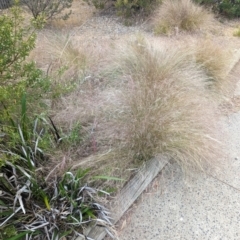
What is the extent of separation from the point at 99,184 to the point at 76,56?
1.83 meters

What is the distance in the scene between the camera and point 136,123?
2.37m

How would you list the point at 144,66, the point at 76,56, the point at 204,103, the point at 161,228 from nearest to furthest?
the point at 161,228 → the point at 204,103 → the point at 144,66 → the point at 76,56

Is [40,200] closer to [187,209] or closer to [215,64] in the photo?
[187,209]

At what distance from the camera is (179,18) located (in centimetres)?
461

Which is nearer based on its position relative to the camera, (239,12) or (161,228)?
(161,228)

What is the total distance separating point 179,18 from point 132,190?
331 centimetres

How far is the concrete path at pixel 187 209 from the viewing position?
6.53 ft

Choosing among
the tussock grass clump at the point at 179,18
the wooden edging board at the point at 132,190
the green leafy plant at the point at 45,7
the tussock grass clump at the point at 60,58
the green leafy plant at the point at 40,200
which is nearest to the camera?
the green leafy plant at the point at 40,200

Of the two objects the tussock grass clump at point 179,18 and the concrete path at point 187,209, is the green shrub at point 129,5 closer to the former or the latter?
the tussock grass clump at point 179,18

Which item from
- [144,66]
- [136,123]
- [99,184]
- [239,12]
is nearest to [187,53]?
[144,66]

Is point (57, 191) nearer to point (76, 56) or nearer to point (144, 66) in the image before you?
point (144, 66)

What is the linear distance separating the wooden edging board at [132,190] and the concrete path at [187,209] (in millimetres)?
56

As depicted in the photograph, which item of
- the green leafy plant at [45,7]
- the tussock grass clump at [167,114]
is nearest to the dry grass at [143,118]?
the tussock grass clump at [167,114]

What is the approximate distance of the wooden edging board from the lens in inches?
74.3
